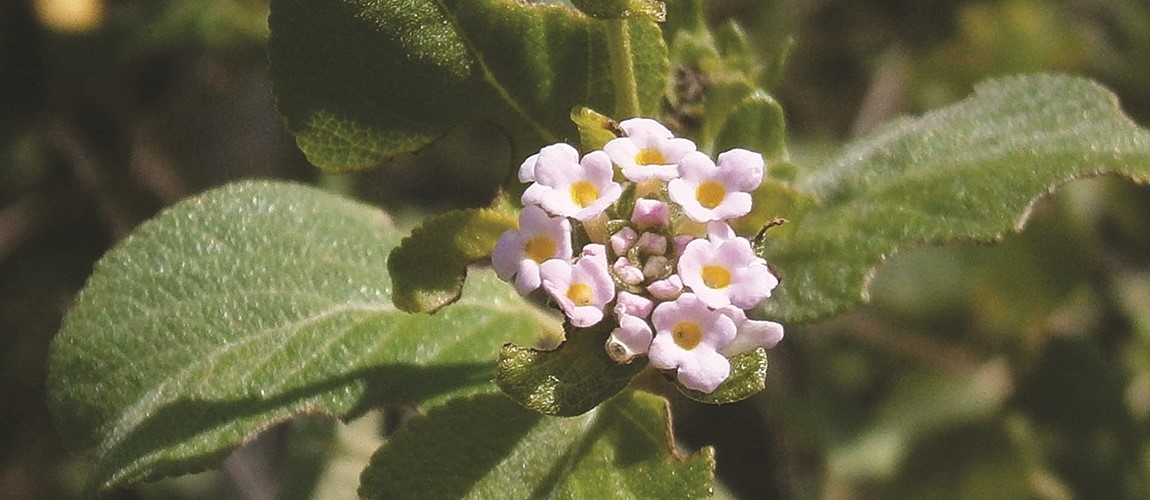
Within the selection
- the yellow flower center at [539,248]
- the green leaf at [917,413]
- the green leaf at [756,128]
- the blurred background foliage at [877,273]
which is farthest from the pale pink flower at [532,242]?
the green leaf at [917,413]

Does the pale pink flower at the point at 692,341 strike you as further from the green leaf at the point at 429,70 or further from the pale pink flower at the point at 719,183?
the green leaf at the point at 429,70

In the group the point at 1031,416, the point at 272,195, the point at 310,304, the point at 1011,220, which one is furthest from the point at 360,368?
the point at 1031,416

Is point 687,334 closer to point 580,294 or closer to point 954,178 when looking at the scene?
point 580,294

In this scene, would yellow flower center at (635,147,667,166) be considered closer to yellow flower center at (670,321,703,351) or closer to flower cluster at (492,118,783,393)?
flower cluster at (492,118,783,393)

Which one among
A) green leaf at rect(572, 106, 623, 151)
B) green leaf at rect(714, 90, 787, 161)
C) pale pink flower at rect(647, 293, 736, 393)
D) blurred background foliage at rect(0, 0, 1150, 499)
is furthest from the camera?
blurred background foliage at rect(0, 0, 1150, 499)

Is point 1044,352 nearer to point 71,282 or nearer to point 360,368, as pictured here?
point 360,368

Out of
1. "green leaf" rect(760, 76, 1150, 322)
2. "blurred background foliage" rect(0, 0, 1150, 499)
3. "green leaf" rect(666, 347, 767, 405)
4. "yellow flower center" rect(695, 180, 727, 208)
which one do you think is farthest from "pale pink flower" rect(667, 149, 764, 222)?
"blurred background foliage" rect(0, 0, 1150, 499)

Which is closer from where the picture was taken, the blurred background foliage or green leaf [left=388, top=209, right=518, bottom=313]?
green leaf [left=388, top=209, right=518, bottom=313]
